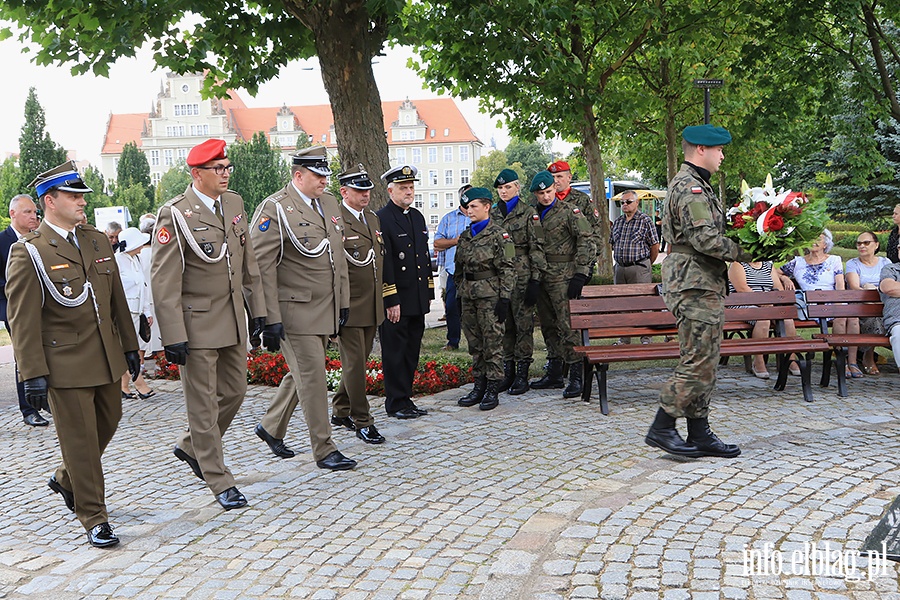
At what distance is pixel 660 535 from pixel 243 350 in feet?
9.62

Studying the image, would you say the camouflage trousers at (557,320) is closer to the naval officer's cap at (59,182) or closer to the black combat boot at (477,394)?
the black combat boot at (477,394)

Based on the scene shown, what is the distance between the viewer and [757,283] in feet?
35.6

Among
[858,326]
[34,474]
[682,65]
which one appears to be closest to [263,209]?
[34,474]

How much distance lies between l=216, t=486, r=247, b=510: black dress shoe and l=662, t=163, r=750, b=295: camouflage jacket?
3.27 metres

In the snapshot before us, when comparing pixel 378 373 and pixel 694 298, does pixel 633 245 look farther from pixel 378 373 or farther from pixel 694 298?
pixel 694 298

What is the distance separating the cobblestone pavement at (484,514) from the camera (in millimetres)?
4523

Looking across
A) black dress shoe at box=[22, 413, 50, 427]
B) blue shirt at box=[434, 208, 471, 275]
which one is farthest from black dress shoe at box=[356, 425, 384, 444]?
blue shirt at box=[434, 208, 471, 275]

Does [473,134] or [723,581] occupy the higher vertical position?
[473,134]

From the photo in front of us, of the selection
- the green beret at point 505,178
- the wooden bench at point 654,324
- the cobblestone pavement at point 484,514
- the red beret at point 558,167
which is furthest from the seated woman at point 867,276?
the green beret at point 505,178

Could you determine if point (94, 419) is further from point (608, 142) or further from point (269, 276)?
point (608, 142)

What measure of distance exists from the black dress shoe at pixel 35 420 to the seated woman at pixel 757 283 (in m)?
7.09

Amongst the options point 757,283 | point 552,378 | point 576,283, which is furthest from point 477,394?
point 757,283

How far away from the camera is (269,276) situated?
6551 mm

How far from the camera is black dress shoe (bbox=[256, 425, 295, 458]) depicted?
23.1ft
